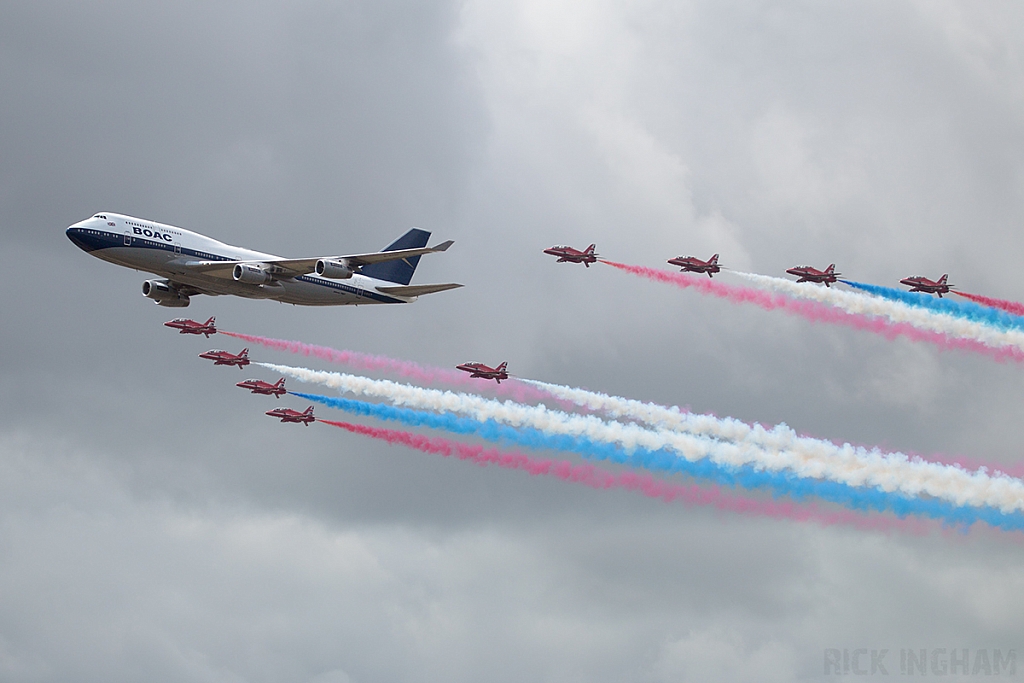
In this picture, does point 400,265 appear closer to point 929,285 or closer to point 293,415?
point 293,415

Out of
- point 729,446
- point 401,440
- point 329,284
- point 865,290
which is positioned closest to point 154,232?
point 329,284

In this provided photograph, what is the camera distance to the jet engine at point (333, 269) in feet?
277

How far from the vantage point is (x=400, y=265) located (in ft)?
333

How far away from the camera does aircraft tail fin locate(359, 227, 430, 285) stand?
9938 cm

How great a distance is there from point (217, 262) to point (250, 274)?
124 inches

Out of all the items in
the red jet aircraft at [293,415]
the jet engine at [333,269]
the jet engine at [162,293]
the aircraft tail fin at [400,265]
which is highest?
the aircraft tail fin at [400,265]

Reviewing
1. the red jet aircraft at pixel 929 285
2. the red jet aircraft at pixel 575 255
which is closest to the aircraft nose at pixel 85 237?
the red jet aircraft at pixel 575 255

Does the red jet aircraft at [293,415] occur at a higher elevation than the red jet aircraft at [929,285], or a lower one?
lower

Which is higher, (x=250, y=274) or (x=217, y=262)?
(x=217, y=262)

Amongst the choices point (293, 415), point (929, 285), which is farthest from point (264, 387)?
point (929, 285)

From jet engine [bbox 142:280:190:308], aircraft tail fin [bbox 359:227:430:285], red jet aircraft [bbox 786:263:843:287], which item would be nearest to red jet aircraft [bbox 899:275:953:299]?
red jet aircraft [bbox 786:263:843:287]

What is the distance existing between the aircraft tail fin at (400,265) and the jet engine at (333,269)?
8826mm

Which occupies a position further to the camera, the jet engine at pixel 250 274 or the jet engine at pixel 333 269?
the jet engine at pixel 250 274

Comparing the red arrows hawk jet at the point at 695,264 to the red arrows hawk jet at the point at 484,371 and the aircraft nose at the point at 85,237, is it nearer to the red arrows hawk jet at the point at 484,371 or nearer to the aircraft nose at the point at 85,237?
the red arrows hawk jet at the point at 484,371
